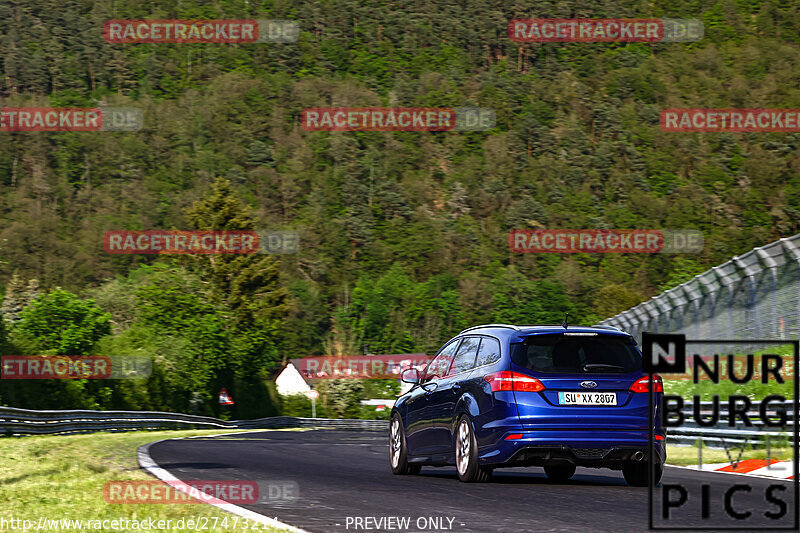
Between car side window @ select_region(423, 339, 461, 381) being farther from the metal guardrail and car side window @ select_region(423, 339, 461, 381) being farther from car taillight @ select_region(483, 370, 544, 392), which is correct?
the metal guardrail

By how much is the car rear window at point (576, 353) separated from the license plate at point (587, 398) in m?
0.24

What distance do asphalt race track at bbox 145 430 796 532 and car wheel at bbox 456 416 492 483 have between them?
134 mm

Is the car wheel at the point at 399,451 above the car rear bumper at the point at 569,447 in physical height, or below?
below

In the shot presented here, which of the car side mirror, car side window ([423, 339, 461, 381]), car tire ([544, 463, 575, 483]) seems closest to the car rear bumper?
car tire ([544, 463, 575, 483])

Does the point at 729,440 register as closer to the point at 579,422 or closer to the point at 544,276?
the point at 579,422

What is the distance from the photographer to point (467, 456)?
1150 centimetres

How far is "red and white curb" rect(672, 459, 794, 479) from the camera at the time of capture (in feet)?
46.9

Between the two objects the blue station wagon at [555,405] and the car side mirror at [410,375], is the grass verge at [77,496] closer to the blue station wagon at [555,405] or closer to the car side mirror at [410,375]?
the car side mirror at [410,375]

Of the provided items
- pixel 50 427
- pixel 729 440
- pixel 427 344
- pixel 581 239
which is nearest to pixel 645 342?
pixel 729 440

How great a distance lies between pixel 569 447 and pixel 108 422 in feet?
102

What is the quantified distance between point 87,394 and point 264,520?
1711 inches

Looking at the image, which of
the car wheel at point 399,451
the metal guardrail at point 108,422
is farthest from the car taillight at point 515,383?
the metal guardrail at point 108,422

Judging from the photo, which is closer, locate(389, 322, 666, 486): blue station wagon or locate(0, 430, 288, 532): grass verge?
locate(0, 430, 288, 532): grass verge

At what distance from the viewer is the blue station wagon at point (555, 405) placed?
35.2 ft
